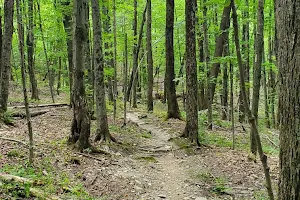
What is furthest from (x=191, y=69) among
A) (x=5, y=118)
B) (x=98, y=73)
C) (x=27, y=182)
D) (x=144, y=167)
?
(x=27, y=182)

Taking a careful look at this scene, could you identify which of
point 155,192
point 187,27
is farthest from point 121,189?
point 187,27

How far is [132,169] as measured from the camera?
8.07 meters

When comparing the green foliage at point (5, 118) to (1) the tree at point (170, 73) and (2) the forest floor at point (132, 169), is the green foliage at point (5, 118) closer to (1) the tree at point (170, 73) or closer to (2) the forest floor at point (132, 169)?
(2) the forest floor at point (132, 169)

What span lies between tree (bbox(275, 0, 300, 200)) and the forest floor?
371 cm

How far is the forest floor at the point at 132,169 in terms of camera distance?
6.15 metres

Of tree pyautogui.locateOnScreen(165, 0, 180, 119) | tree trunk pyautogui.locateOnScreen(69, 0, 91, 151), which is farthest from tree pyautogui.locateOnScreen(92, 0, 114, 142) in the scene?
tree pyautogui.locateOnScreen(165, 0, 180, 119)

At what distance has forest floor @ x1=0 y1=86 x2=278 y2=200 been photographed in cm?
615

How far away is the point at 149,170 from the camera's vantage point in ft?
27.0

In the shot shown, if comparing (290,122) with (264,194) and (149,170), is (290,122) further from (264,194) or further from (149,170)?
(149,170)

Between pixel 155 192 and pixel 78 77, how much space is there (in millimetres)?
3833

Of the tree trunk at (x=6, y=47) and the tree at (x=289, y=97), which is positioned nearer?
the tree at (x=289, y=97)

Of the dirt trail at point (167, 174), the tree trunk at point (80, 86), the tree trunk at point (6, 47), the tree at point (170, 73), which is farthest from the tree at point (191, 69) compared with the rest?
the tree trunk at point (6, 47)

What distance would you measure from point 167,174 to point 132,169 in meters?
0.95

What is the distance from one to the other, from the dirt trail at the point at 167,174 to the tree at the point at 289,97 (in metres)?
3.78
